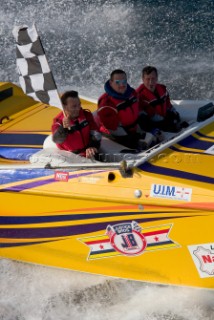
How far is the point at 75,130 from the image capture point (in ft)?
16.0

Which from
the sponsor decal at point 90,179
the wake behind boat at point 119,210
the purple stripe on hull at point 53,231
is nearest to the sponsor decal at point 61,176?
the wake behind boat at point 119,210

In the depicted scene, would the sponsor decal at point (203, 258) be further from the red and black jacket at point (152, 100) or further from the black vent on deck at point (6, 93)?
the black vent on deck at point (6, 93)

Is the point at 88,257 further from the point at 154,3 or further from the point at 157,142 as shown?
the point at 154,3

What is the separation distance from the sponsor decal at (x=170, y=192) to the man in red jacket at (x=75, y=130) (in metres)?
0.79

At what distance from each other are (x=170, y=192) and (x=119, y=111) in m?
1.20

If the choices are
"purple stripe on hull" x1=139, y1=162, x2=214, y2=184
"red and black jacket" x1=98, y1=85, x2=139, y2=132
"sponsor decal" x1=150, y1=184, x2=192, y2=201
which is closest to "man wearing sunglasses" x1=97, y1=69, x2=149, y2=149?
"red and black jacket" x1=98, y1=85, x2=139, y2=132

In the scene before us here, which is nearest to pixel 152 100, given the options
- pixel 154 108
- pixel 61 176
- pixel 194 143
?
pixel 154 108

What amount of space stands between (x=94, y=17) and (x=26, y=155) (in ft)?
21.8

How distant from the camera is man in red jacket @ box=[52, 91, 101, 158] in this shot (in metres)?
4.78

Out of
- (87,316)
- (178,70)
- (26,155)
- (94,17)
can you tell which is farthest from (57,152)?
(94,17)

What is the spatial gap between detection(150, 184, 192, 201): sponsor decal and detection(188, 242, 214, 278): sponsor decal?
394mm

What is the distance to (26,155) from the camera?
17.5 ft

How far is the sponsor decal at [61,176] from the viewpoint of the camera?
15.2 ft

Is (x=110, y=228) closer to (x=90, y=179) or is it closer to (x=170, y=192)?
(x=90, y=179)
